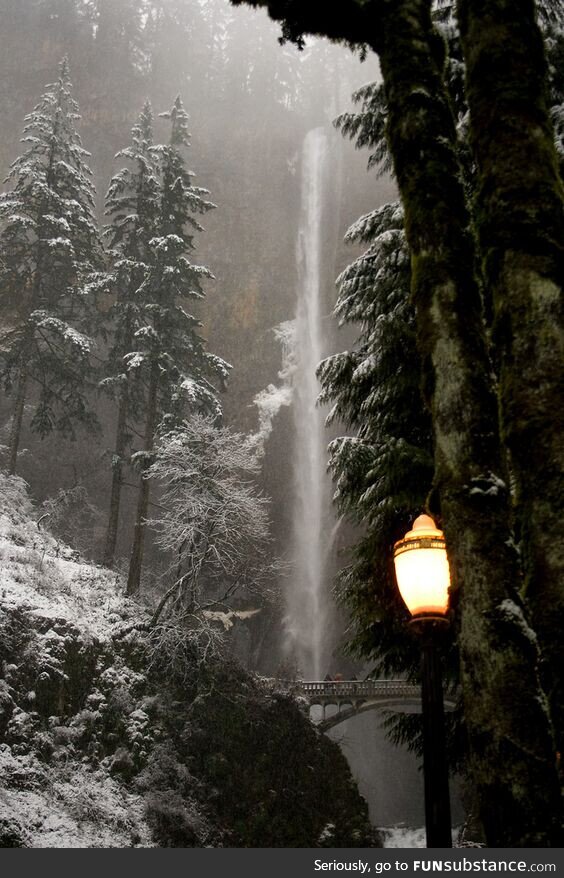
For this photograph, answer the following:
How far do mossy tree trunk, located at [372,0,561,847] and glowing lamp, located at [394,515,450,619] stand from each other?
96cm

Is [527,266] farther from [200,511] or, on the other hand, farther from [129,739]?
[200,511]

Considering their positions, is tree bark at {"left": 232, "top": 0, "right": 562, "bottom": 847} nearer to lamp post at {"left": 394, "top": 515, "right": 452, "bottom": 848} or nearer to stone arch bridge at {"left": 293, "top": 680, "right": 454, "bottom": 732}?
lamp post at {"left": 394, "top": 515, "right": 452, "bottom": 848}

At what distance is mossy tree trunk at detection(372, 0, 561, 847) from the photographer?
228cm

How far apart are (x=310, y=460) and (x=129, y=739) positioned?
997 inches

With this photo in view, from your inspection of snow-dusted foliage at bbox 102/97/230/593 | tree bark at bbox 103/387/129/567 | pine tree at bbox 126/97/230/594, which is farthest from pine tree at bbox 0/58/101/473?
pine tree at bbox 126/97/230/594

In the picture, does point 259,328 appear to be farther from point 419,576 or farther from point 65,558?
point 419,576

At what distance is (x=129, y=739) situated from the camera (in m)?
17.2

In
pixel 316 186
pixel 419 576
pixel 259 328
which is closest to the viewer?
pixel 419 576

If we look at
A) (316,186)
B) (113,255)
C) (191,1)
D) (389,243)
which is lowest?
(389,243)

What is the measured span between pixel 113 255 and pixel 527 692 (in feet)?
89.3

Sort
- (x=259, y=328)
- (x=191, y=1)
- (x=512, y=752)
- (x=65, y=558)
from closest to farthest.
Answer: (x=512, y=752)
(x=65, y=558)
(x=259, y=328)
(x=191, y=1)

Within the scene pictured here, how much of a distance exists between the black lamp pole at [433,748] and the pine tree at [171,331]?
19906 millimetres

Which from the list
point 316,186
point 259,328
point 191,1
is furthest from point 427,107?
point 191,1

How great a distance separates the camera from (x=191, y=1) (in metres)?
61.2
